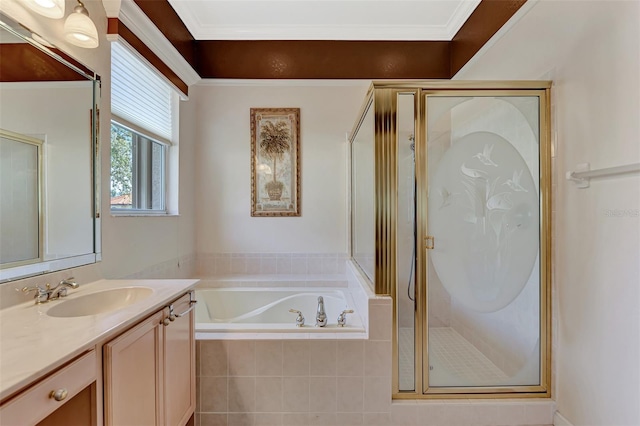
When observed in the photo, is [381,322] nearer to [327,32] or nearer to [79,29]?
[79,29]

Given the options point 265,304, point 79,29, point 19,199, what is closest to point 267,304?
point 265,304

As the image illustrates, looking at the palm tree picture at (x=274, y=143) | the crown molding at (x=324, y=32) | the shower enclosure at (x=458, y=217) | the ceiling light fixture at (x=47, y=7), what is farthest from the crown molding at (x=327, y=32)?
the ceiling light fixture at (x=47, y=7)

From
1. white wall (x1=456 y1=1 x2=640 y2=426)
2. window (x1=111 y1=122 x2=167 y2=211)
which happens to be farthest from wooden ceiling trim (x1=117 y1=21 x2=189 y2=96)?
white wall (x1=456 y1=1 x2=640 y2=426)

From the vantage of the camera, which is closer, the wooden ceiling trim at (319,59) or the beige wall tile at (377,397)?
the beige wall tile at (377,397)

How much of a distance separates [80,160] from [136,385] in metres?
1.11

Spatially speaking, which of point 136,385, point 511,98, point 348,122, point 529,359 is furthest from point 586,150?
point 136,385

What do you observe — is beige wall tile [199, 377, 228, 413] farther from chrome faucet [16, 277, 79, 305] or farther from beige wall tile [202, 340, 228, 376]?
chrome faucet [16, 277, 79, 305]

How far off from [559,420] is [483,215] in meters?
1.22

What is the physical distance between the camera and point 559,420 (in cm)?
166

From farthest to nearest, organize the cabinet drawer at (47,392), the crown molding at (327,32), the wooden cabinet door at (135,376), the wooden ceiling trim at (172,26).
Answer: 1. the crown molding at (327,32)
2. the wooden ceiling trim at (172,26)
3. the wooden cabinet door at (135,376)
4. the cabinet drawer at (47,392)

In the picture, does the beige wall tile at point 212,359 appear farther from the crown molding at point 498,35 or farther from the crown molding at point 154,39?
the crown molding at point 498,35

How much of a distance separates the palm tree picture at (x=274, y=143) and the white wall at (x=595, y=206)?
205cm

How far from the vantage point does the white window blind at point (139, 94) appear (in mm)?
1850

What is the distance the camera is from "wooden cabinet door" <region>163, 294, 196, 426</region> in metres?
1.30
